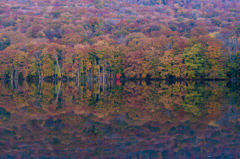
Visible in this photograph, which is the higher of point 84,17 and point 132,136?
point 84,17

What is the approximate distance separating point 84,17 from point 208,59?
292 feet

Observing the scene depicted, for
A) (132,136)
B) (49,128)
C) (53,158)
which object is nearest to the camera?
(53,158)

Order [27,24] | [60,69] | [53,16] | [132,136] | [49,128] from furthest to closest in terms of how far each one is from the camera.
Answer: [53,16], [27,24], [60,69], [49,128], [132,136]

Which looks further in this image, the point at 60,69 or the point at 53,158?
the point at 60,69

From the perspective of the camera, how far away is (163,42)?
6688cm

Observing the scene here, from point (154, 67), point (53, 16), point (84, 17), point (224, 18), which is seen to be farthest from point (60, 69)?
point (224, 18)

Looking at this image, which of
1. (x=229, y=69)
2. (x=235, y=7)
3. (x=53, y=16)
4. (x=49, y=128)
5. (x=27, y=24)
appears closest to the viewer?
(x=49, y=128)

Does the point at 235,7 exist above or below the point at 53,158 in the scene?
above

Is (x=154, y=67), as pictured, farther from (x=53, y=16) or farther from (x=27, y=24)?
(x=53, y=16)

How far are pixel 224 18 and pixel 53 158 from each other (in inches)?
5505

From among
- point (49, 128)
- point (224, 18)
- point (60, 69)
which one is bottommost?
point (60, 69)

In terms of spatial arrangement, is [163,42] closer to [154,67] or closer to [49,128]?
[154,67]

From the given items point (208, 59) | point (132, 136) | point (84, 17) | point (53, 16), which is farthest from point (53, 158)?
point (53, 16)

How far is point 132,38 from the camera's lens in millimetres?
84688
